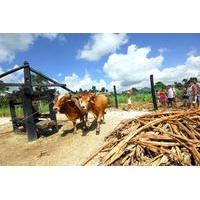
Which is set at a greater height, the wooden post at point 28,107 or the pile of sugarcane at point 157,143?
the wooden post at point 28,107

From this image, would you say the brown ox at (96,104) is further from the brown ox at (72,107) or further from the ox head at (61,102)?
the ox head at (61,102)

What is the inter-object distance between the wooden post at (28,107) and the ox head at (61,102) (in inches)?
47.5

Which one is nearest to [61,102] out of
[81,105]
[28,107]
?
[81,105]

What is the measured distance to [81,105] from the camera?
858cm

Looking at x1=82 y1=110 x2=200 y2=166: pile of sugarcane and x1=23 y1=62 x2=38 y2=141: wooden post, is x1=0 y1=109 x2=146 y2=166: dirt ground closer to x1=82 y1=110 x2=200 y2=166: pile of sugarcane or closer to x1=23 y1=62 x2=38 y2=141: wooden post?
x1=23 y1=62 x2=38 y2=141: wooden post

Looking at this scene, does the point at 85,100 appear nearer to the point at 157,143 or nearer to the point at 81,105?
the point at 81,105

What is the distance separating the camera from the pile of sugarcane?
18.6 feet

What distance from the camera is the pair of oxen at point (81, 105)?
8766 millimetres

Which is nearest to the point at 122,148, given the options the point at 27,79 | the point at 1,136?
the point at 27,79

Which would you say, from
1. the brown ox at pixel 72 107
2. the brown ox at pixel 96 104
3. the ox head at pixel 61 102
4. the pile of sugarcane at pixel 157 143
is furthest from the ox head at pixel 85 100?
the pile of sugarcane at pixel 157 143

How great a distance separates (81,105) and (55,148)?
1606 mm

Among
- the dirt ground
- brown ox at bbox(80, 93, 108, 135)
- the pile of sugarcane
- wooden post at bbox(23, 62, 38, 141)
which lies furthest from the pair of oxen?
the pile of sugarcane
